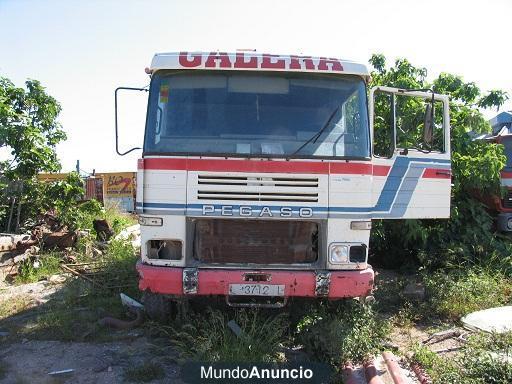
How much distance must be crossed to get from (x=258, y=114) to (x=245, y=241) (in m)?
1.25

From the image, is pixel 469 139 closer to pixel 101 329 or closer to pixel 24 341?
pixel 101 329

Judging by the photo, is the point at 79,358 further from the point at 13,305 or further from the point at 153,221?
the point at 13,305

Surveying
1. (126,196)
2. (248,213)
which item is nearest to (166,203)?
(248,213)

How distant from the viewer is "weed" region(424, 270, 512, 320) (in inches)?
248

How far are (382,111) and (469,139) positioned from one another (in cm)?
158

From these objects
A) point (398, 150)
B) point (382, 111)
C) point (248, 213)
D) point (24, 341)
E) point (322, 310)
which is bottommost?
point (24, 341)

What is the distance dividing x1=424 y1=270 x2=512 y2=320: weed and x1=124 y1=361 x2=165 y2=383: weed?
3664 millimetres

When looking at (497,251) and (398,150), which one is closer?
(398,150)

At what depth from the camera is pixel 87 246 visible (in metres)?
9.43

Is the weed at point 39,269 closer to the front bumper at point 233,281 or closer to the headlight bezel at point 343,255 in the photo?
the front bumper at point 233,281

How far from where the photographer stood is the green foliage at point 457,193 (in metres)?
7.53

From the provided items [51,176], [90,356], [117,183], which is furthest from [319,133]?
[117,183]

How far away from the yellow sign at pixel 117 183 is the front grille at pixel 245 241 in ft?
60.5

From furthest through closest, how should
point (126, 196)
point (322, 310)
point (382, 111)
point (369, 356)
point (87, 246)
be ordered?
point (126, 196)
point (87, 246)
point (382, 111)
point (322, 310)
point (369, 356)
